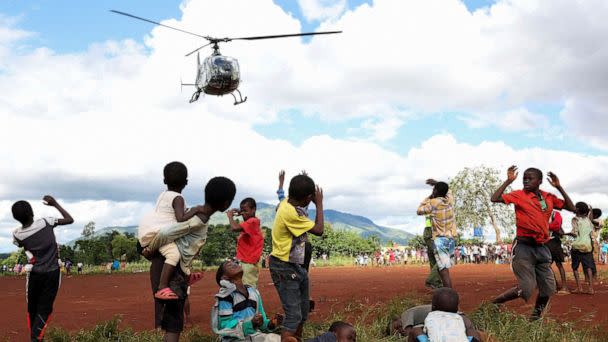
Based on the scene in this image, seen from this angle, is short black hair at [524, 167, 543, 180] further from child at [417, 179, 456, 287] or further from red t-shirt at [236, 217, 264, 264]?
red t-shirt at [236, 217, 264, 264]

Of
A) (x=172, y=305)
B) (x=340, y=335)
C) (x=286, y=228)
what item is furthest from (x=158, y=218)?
(x=340, y=335)

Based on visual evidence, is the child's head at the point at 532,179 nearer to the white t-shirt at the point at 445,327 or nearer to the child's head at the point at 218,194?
the white t-shirt at the point at 445,327

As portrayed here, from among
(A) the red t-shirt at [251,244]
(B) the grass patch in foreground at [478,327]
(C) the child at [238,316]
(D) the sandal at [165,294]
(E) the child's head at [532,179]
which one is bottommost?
(B) the grass patch in foreground at [478,327]

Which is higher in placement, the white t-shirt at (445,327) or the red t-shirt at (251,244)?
the red t-shirt at (251,244)

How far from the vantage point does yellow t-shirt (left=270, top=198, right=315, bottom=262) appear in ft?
17.2

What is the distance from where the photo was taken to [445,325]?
14.4 ft

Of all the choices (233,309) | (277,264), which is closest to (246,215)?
(277,264)

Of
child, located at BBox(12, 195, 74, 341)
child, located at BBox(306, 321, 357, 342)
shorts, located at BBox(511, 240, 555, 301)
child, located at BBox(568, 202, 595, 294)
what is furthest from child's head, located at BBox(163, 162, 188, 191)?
child, located at BBox(568, 202, 595, 294)

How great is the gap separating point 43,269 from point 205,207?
2.43 meters

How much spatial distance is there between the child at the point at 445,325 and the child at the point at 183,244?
70.1 inches

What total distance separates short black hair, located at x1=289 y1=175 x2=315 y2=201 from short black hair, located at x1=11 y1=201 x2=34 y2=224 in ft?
9.56

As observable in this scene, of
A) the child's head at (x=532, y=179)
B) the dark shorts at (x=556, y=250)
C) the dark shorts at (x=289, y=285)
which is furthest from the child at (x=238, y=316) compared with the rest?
the dark shorts at (x=556, y=250)

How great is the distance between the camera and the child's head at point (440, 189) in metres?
9.02

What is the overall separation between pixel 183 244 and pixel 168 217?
10.4 inches
